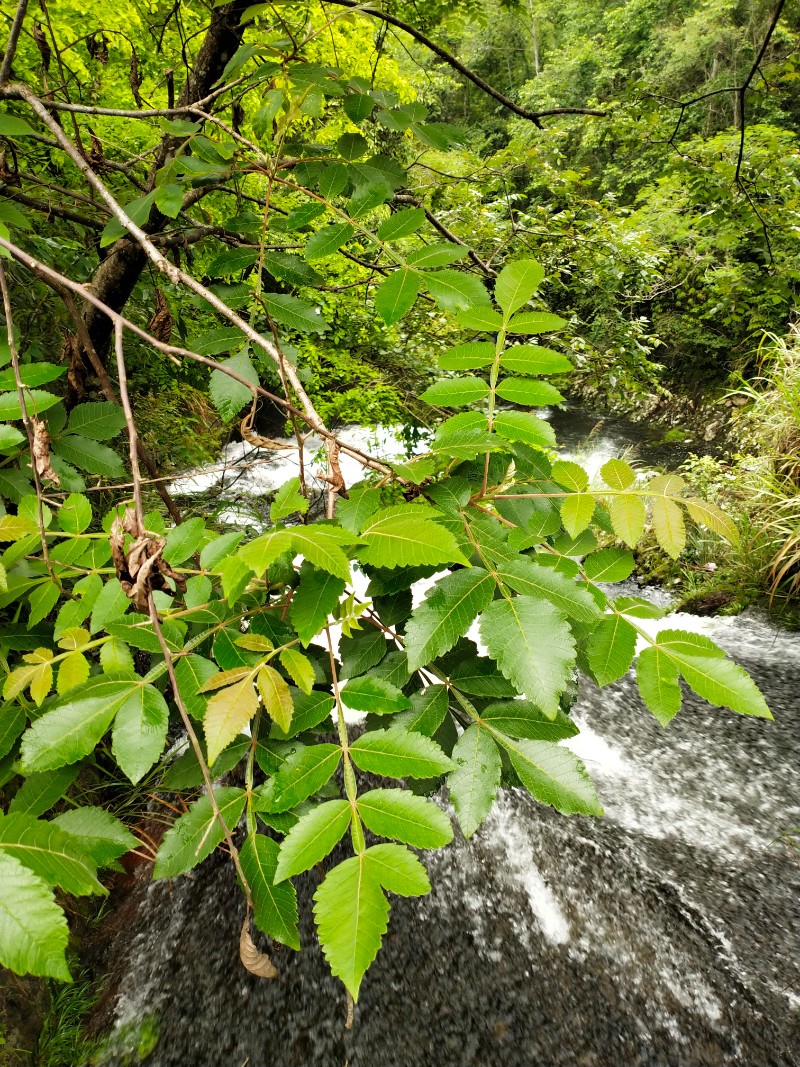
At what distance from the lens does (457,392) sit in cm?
96

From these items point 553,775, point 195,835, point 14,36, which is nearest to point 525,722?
point 553,775

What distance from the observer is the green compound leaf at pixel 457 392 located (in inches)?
37.4

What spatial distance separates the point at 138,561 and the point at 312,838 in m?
0.38

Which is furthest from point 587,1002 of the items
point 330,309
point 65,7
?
point 65,7

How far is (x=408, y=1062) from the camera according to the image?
2.03m

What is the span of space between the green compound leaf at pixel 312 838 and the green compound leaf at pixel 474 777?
0.14 meters

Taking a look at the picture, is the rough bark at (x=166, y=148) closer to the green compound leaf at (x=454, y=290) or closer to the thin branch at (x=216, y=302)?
the thin branch at (x=216, y=302)

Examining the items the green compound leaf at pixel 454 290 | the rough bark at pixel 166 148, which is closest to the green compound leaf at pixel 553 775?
the green compound leaf at pixel 454 290

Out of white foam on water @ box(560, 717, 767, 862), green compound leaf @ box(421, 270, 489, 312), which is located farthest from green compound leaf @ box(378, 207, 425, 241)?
white foam on water @ box(560, 717, 767, 862)

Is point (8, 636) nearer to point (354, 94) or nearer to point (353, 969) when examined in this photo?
point (353, 969)

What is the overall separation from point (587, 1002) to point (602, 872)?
651mm

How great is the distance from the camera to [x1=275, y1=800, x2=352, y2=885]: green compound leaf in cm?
58

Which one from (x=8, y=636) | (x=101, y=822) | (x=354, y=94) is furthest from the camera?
(x=354, y=94)

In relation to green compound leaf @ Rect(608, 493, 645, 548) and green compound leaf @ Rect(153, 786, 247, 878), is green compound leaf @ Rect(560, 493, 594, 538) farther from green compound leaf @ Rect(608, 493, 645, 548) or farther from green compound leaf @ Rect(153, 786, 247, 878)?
green compound leaf @ Rect(153, 786, 247, 878)
